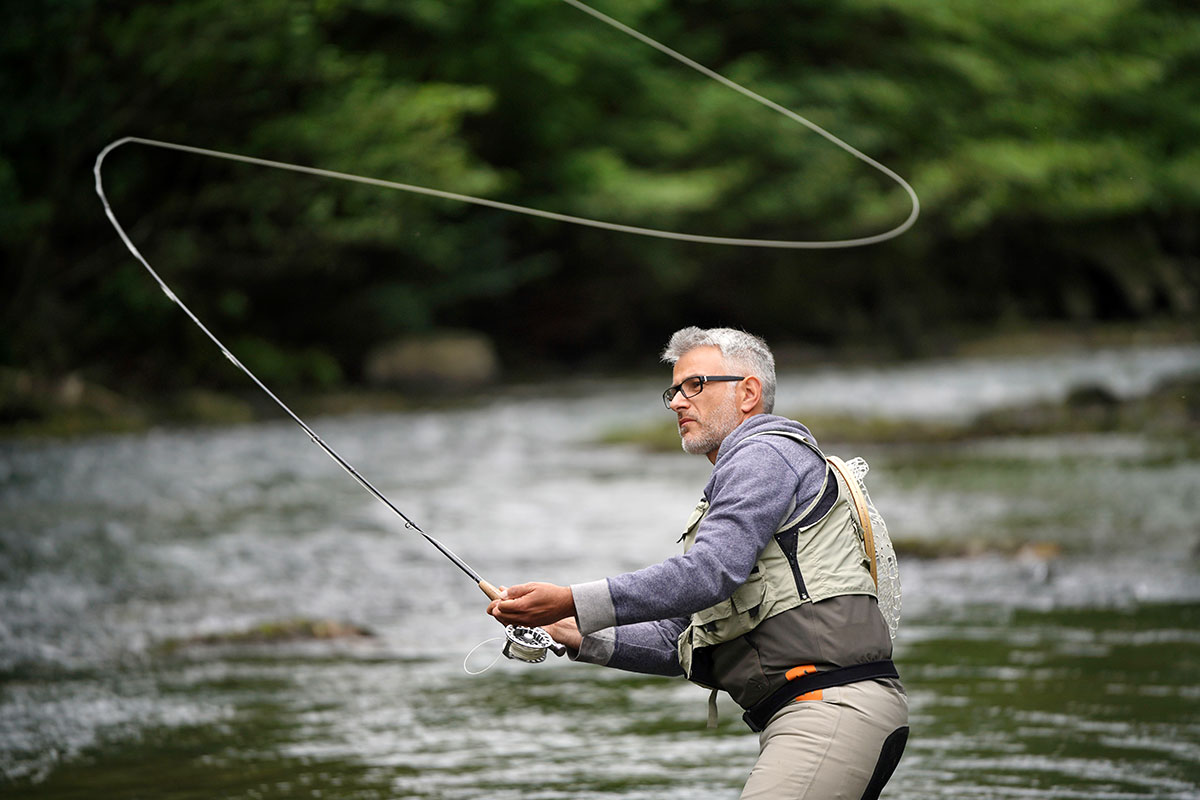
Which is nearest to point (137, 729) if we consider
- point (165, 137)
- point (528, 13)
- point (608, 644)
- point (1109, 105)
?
point (608, 644)

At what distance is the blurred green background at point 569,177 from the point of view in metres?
21.5

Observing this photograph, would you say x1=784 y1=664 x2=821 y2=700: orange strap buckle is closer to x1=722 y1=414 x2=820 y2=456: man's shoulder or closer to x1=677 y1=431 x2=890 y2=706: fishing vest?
x1=677 y1=431 x2=890 y2=706: fishing vest

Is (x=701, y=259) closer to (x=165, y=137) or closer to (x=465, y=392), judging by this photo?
(x=465, y=392)

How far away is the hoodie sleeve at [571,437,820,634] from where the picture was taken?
2746 mm

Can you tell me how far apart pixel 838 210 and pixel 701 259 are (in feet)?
11.2

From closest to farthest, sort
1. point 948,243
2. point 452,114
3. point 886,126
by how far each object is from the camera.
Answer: point 452,114 < point 886,126 < point 948,243

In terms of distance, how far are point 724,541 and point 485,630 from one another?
200 inches

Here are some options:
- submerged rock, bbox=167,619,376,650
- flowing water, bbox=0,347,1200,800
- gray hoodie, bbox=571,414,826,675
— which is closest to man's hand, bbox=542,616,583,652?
gray hoodie, bbox=571,414,826,675

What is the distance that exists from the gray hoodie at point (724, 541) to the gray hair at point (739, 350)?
14cm

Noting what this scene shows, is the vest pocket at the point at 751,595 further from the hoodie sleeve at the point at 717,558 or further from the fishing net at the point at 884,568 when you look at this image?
the fishing net at the point at 884,568

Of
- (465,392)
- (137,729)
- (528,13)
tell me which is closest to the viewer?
(137,729)

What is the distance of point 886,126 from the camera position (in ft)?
120

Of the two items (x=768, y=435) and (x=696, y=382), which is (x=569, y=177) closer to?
(x=696, y=382)

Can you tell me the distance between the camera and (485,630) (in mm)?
7688
